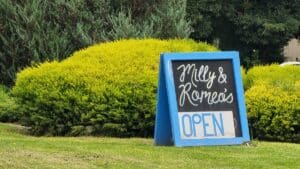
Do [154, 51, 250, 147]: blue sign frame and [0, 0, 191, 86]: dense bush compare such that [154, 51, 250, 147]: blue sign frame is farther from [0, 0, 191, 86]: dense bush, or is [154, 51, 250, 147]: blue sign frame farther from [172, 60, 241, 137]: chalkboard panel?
[0, 0, 191, 86]: dense bush

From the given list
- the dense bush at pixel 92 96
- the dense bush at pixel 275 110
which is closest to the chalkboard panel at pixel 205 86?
the dense bush at pixel 275 110

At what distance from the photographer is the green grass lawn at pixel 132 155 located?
7430 mm

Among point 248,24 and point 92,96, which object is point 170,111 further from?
point 248,24

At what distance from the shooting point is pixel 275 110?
10.2 m

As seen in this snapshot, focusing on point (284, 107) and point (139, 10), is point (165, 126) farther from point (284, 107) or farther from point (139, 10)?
point (139, 10)

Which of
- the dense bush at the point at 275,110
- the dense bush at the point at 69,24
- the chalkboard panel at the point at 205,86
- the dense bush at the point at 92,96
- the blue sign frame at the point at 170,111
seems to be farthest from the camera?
→ the dense bush at the point at 69,24

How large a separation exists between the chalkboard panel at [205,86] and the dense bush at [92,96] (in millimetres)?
1184

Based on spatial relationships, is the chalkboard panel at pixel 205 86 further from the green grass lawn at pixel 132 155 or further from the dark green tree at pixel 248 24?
the dark green tree at pixel 248 24

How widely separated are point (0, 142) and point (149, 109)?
8.07 feet

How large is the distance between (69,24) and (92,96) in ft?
14.9

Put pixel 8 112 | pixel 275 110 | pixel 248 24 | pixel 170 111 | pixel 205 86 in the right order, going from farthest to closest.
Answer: pixel 248 24 < pixel 8 112 < pixel 275 110 < pixel 205 86 < pixel 170 111

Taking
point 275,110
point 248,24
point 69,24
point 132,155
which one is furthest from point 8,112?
point 248,24

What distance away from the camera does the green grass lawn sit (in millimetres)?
7430

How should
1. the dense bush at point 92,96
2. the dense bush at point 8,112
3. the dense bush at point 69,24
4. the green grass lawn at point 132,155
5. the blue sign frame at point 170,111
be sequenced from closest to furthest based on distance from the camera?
the green grass lawn at point 132,155 < the blue sign frame at point 170,111 < the dense bush at point 92,96 < the dense bush at point 8,112 < the dense bush at point 69,24
